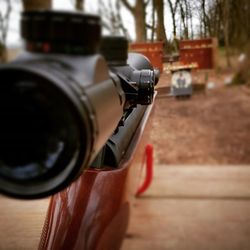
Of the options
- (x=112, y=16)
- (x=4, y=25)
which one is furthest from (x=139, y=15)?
(x=4, y=25)

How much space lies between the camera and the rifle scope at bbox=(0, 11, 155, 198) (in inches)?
11.9

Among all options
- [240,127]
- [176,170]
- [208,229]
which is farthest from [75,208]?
[240,127]

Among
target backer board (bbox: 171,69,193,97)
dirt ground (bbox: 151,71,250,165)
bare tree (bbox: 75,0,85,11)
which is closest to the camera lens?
bare tree (bbox: 75,0,85,11)

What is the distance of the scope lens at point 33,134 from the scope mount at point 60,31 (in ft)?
0.10

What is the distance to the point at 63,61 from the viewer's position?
320 mm

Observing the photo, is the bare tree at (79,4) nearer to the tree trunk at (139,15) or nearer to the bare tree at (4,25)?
the bare tree at (4,25)

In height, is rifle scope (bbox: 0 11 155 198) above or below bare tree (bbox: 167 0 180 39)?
below

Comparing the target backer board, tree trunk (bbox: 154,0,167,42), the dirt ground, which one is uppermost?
tree trunk (bbox: 154,0,167,42)

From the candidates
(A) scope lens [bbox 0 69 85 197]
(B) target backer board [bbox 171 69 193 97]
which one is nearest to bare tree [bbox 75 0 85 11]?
(A) scope lens [bbox 0 69 85 197]

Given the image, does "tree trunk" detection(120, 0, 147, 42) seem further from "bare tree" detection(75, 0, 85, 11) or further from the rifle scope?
the rifle scope

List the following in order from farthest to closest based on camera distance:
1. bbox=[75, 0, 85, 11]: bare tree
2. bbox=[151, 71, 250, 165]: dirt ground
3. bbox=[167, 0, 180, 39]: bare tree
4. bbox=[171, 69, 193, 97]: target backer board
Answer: bbox=[151, 71, 250, 165]: dirt ground → bbox=[171, 69, 193, 97]: target backer board → bbox=[167, 0, 180, 39]: bare tree → bbox=[75, 0, 85, 11]: bare tree

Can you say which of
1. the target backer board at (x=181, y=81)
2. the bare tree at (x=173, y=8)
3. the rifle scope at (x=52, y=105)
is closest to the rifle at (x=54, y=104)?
the rifle scope at (x=52, y=105)

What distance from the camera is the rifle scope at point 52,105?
11.9 inches

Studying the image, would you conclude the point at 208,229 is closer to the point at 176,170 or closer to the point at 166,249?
the point at 166,249
